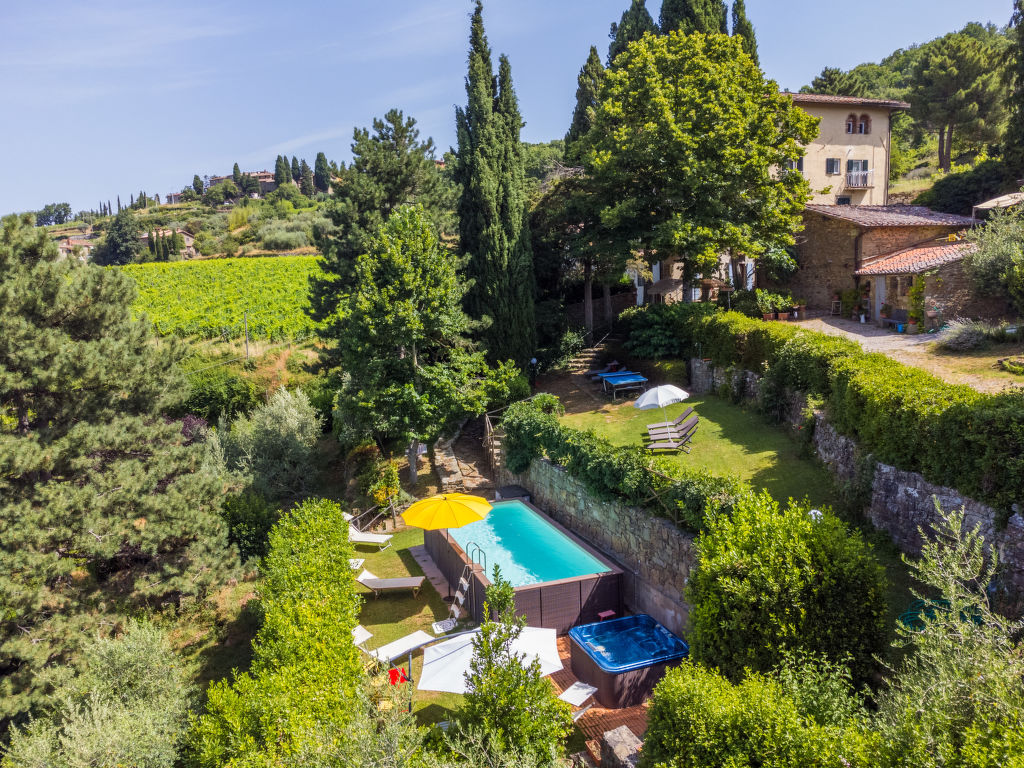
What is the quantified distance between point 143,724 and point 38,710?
22.3 ft

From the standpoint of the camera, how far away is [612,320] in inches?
1223

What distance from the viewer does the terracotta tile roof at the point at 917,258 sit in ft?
71.6

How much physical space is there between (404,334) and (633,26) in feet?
84.1

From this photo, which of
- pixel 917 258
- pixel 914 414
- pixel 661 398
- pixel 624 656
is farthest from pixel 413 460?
pixel 917 258

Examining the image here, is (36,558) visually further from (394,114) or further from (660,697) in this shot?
(394,114)

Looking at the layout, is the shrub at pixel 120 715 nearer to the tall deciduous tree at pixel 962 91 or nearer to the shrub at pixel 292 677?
the shrub at pixel 292 677

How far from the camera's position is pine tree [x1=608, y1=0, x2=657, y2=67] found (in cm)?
3531

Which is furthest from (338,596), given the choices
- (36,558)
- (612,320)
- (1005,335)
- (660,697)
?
(612,320)

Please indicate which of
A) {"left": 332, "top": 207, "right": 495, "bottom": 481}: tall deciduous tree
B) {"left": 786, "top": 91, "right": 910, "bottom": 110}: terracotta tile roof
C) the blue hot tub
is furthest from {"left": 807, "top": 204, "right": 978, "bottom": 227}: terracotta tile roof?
the blue hot tub

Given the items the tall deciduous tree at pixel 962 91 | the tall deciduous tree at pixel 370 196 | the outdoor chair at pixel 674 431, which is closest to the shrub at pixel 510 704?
the outdoor chair at pixel 674 431

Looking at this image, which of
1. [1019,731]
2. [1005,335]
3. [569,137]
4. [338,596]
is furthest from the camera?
[569,137]

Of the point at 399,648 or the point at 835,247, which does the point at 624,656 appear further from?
the point at 835,247

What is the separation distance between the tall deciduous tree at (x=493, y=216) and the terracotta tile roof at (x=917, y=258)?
44.0 ft

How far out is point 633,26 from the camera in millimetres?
35438
